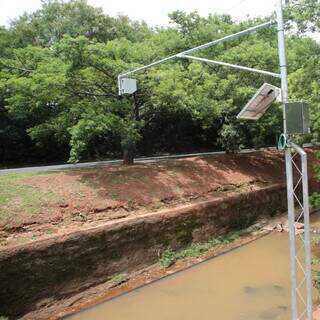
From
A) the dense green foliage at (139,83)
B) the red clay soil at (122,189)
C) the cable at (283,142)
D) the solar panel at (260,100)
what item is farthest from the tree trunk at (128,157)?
the cable at (283,142)

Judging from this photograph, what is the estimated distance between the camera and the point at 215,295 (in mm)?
11414

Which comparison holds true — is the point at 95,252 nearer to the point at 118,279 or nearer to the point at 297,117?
the point at 118,279

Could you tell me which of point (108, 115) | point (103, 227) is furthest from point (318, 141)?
point (103, 227)

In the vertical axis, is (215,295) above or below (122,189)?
below

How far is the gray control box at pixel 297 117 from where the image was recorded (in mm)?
6363

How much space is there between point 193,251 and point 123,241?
282 centimetres

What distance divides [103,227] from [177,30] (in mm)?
13237

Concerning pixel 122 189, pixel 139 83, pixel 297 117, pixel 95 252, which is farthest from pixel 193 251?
pixel 297 117

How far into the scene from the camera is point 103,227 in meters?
12.4

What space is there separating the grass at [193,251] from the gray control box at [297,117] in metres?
8.13

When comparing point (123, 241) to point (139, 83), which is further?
point (139, 83)

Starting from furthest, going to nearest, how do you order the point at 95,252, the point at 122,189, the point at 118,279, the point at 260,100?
1. the point at 122,189
2. the point at 118,279
3. the point at 95,252
4. the point at 260,100

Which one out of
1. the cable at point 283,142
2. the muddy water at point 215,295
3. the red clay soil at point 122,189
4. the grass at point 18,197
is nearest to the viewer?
the cable at point 283,142

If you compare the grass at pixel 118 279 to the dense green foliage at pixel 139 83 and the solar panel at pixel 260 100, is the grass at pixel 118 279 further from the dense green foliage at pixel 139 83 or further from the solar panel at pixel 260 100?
the solar panel at pixel 260 100
